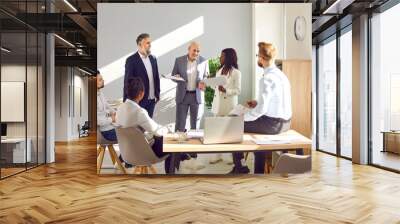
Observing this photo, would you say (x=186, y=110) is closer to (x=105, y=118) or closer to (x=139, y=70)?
(x=139, y=70)

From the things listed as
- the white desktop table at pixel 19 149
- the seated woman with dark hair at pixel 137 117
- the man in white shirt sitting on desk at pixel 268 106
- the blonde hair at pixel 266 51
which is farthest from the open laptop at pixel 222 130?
the white desktop table at pixel 19 149

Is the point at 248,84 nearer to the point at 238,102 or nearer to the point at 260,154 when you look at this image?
the point at 238,102

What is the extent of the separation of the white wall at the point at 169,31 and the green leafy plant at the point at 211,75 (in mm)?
95

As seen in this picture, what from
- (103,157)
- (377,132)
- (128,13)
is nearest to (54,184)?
(103,157)

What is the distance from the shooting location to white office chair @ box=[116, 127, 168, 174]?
230 inches

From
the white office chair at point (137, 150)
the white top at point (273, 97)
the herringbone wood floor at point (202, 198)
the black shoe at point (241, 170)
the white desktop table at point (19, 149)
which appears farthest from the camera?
the white desktop table at point (19, 149)

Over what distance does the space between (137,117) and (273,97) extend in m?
2.05

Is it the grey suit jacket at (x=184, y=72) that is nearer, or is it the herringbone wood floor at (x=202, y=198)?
the herringbone wood floor at (x=202, y=198)

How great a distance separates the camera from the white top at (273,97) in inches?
234

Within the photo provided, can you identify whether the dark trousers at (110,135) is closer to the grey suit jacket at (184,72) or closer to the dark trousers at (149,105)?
the dark trousers at (149,105)

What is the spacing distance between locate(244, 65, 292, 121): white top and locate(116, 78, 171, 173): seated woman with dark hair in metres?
1.34

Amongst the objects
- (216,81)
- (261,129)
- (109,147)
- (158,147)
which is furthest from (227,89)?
(109,147)

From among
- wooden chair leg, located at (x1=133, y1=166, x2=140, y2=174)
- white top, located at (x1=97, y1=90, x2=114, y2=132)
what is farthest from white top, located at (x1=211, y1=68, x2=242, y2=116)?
white top, located at (x1=97, y1=90, x2=114, y2=132)

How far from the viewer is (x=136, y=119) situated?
19.2 feet
